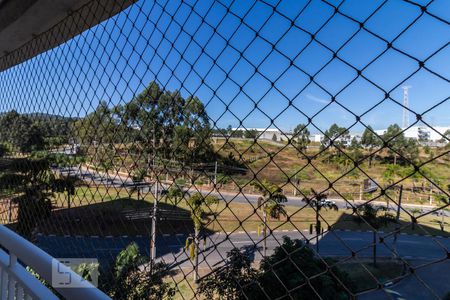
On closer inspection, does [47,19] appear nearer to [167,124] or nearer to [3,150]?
[167,124]

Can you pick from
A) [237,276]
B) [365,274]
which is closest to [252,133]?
[237,276]

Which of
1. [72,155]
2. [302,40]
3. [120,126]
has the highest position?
[72,155]

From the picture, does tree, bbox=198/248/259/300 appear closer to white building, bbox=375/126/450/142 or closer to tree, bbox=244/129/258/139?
tree, bbox=244/129/258/139

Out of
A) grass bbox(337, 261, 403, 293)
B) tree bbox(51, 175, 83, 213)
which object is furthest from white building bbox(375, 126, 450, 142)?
grass bbox(337, 261, 403, 293)

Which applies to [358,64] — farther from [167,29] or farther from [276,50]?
[167,29]

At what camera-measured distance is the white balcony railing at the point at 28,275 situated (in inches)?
26.8

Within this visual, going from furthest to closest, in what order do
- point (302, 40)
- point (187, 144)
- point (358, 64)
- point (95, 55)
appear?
1. point (95, 55)
2. point (187, 144)
3. point (302, 40)
4. point (358, 64)

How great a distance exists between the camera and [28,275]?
0.86 metres

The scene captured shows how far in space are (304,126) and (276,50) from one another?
0.21m

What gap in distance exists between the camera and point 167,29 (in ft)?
3.58

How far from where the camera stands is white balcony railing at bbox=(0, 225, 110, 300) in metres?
0.68

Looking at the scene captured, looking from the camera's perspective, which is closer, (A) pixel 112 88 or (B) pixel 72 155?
(A) pixel 112 88

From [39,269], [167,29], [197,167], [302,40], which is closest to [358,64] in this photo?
[302,40]

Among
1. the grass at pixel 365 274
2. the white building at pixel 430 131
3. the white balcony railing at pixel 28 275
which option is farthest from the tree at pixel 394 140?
the grass at pixel 365 274
